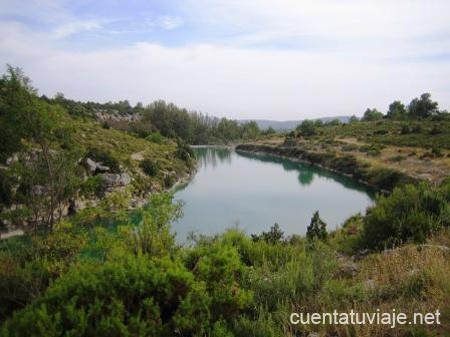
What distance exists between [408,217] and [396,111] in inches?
3765

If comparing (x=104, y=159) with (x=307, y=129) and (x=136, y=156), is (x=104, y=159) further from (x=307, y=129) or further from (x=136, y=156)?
(x=307, y=129)

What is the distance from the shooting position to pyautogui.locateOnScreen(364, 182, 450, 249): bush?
9.50 meters

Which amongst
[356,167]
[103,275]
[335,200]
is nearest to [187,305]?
[103,275]

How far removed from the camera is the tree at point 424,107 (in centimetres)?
8481

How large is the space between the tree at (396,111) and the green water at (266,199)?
44.8 m

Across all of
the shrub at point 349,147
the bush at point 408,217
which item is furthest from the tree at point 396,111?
the bush at point 408,217

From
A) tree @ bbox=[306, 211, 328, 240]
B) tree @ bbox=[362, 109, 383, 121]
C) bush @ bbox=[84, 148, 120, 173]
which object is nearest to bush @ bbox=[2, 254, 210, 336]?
tree @ bbox=[306, 211, 328, 240]

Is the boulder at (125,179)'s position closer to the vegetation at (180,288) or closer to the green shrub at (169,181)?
the green shrub at (169,181)

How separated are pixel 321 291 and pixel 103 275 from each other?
3090 millimetres

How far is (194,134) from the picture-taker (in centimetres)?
11306

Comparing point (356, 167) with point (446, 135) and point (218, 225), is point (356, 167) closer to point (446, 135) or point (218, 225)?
point (446, 135)

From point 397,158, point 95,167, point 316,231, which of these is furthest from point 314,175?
point 316,231

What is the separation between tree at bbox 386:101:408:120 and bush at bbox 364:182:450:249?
8651cm

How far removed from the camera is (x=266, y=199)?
Result: 36.5m
